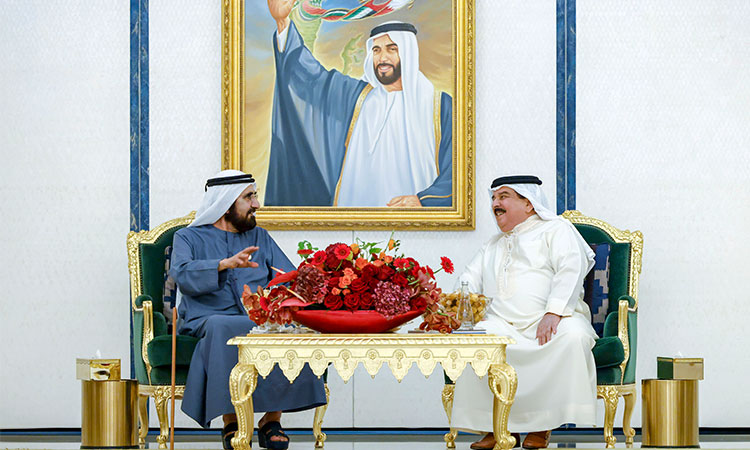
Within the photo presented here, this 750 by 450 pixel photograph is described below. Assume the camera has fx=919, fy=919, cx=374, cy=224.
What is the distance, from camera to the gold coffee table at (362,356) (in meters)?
3.85

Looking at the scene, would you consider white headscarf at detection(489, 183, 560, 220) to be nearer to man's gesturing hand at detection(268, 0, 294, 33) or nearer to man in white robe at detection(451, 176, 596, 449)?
man in white robe at detection(451, 176, 596, 449)

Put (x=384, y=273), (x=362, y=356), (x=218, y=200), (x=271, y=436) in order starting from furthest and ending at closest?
(x=218, y=200) → (x=271, y=436) → (x=384, y=273) → (x=362, y=356)

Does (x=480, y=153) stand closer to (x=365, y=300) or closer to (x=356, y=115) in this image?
(x=356, y=115)

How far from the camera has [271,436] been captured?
4789 millimetres

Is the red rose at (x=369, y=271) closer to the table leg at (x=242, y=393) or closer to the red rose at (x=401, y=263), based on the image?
the red rose at (x=401, y=263)

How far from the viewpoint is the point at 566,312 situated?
16.4 feet

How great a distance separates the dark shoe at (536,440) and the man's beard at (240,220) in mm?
1969

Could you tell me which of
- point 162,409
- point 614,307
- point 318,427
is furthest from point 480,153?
point 162,409

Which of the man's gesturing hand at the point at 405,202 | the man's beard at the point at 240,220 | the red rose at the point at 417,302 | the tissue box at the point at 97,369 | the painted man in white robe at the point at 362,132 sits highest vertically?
the painted man in white robe at the point at 362,132

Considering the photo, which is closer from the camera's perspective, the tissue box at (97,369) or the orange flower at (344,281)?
the orange flower at (344,281)

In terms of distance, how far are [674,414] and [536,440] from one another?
81 centimetres

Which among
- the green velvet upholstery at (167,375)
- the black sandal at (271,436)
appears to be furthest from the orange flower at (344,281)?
the green velvet upholstery at (167,375)

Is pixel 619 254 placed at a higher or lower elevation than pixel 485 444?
higher

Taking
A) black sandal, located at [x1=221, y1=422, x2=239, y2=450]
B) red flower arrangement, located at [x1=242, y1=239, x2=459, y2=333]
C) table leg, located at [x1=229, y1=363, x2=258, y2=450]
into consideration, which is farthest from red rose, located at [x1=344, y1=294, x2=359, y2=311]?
black sandal, located at [x1=221, y1=422, x2=239, y2=450]
